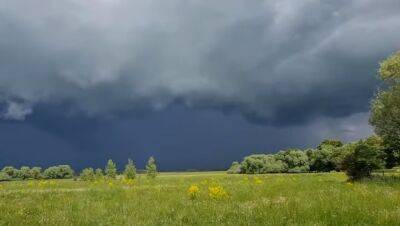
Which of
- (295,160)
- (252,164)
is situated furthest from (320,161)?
(252,164)

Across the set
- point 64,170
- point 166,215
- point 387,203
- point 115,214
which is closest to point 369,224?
point 387,203

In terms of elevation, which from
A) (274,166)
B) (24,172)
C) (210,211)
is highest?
(24,172)

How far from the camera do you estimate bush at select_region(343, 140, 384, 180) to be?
38.8 meters

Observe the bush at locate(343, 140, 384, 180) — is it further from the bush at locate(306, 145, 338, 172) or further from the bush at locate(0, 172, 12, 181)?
the bush at locate(0, 172, 12, 181)

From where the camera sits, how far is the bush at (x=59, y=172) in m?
108

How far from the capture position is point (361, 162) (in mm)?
38750

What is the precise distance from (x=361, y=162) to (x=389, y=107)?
971 centimetres

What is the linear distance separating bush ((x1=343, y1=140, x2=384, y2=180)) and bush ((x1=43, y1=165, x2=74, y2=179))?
78131 millimetres

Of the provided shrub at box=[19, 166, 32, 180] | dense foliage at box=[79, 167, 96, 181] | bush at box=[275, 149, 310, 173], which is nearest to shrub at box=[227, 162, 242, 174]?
bush at box=[275, 149, 310, 173]

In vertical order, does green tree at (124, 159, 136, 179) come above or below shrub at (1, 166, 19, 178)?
below

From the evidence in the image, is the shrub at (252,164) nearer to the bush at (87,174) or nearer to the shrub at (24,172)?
the shrub at (24,172)

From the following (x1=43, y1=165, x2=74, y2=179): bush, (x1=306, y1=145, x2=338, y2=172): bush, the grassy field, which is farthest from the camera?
(x1=306, y1=145, x2=338, y2=172): bush

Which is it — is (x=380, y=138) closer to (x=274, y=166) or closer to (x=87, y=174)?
(x=87, y=174)

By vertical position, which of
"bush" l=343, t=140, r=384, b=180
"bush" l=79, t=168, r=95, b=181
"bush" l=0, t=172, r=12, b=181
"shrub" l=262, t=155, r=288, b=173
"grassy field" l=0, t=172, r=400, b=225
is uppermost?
"bush" l=0, t=172, r=12, b=181
